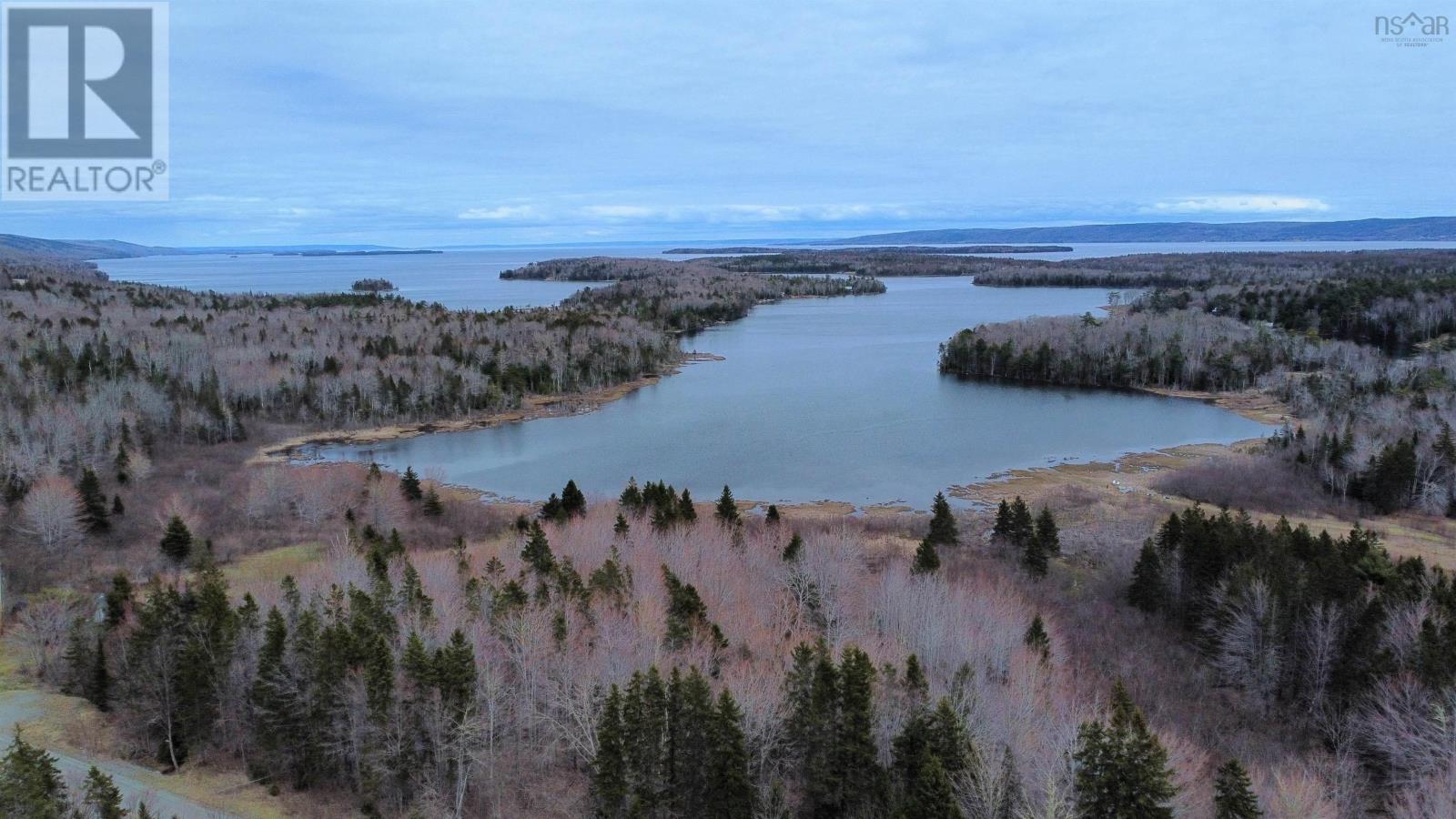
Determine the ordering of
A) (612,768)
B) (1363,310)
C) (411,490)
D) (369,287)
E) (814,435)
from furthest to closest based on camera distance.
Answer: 1. (369,287)
2. (1363,310)
3. (814,435)
4. (411,490)
5. (612,768)

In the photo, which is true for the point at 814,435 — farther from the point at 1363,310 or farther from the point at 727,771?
the point at 1363,310

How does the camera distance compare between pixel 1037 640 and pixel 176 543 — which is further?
pixel 176 543

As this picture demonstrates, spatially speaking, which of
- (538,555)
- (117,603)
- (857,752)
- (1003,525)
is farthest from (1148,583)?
(117,603)

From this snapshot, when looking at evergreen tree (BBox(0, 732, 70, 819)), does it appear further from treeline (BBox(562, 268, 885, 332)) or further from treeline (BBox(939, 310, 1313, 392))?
treeline (BBox(562, 268, 885, 332))

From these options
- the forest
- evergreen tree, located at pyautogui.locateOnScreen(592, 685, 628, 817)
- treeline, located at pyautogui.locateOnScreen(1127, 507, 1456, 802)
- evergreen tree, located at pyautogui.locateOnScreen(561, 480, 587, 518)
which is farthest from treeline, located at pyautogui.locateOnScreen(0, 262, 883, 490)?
treeline, located at pyautogui.locateOnScreen(1127, 507, 1456, 802)

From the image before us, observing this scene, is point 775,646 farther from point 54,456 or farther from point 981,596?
point 54,456

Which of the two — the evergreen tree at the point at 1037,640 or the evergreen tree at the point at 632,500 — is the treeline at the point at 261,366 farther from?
the evergreen tree at the point at 1037,640
